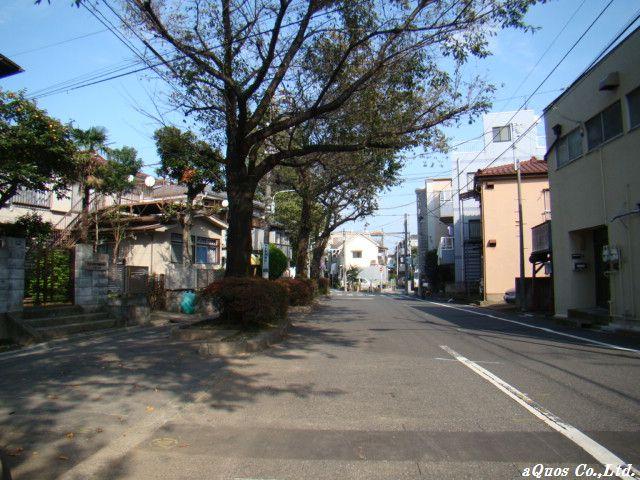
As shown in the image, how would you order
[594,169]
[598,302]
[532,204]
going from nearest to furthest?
[594,169] → [598,302] → [532,204]

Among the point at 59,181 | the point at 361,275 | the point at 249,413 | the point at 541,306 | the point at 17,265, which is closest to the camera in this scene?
the point at 249,413

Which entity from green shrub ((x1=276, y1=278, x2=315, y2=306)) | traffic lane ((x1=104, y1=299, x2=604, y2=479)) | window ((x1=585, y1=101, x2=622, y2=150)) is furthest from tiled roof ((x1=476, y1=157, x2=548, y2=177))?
traffic lane ((x1=104, y1=299, x2=604, y2=479))

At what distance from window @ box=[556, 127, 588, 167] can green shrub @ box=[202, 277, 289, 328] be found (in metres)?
12.5

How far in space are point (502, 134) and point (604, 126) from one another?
26.3m

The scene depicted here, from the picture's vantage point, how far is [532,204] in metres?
33.3

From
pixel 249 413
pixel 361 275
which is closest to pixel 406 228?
pixel 361 275

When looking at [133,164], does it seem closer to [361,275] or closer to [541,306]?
[541,306]

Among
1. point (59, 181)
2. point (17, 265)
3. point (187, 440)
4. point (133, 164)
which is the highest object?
point (133, 164)

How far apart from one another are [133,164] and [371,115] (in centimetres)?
982

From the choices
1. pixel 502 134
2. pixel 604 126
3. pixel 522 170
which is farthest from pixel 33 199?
pixel 502 134

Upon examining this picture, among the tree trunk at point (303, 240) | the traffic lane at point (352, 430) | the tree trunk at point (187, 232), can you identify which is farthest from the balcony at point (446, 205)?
the traffic lane at point (352, 430)

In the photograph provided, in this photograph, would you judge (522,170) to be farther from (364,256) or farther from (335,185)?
(364,256)

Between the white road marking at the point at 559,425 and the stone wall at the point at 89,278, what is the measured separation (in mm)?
10309

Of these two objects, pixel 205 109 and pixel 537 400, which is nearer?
pixel 537 400
